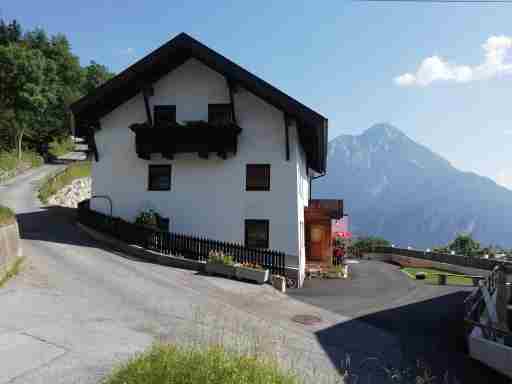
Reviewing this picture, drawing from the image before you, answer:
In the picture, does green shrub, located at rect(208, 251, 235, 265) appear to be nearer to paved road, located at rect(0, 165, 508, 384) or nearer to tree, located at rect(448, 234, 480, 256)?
paved road, located at rect(0, 165, 508, 384)

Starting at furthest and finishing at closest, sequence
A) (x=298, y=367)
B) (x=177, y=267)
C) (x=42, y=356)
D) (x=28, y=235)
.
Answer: (x=28, y=235), (x=177, y=267), (x=298, y=367), (x=42, y=356)

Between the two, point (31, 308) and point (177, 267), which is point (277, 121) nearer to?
point (177, 267)

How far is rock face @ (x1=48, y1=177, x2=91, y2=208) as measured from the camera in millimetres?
32394

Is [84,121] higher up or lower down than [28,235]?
higher up

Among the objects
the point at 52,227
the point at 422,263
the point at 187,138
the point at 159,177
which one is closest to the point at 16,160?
the point at 52,227

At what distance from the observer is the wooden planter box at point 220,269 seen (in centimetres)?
1491

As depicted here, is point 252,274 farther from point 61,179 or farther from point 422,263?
point 61,179

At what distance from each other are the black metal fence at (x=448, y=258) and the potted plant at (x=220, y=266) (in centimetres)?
1687

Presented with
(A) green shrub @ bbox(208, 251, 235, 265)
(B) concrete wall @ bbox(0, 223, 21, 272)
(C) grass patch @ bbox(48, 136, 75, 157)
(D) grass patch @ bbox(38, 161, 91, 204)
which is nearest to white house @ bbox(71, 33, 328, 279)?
(A) green shrub @ bbox(208, 251, 235, 265)

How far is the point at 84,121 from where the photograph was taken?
20219 mm

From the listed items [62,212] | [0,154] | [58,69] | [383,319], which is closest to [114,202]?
[62,212]

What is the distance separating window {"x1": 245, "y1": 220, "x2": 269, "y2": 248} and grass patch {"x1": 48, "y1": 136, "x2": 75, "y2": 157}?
45.0m

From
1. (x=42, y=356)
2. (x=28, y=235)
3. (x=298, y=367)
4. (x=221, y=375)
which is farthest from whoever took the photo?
(x=28, y=235)

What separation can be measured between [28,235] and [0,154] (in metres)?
31.5
